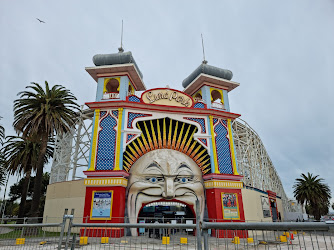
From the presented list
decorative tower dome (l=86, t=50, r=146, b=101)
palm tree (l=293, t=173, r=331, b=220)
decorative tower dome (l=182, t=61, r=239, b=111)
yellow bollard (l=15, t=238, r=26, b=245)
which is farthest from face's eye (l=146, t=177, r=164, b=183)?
palm tree (l=293, t=173, r=331, b=220)

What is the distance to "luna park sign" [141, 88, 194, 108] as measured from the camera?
17647 millimetres

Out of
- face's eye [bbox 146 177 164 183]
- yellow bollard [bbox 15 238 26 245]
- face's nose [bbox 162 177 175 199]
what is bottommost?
yellow bollard [bbox 15 238 26 245]

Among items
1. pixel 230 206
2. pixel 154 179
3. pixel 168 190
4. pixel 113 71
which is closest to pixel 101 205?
pixel 154 179

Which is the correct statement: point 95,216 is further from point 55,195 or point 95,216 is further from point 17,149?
point 17,149

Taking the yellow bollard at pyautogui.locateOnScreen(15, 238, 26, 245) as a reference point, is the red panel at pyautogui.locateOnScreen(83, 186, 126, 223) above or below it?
above

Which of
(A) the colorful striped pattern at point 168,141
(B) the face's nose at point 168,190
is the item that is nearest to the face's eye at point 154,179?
(B) the face's nose at point 168,190

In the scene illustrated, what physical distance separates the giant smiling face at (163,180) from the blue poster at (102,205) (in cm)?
141

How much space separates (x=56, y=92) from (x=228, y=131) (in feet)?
49.4

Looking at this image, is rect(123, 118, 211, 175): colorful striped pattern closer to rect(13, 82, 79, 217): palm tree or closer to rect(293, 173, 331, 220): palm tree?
rect(13, 82, 79, 217): palm tree

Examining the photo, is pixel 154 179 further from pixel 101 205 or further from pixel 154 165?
pixel 101 205

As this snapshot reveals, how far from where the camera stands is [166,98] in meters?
17.9

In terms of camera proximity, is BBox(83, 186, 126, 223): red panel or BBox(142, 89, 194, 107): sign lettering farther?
BBox(142, 89, 194, 107): sign lettering

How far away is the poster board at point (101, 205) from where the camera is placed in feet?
45.8

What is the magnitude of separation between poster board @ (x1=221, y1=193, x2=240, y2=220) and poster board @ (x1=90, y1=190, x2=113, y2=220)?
25.5 feet
